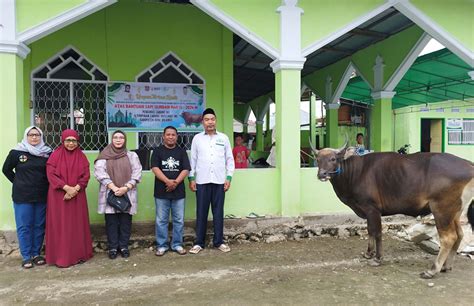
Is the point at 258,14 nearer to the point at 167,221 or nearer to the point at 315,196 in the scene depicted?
the point at 315,196

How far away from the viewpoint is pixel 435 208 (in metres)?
4.02

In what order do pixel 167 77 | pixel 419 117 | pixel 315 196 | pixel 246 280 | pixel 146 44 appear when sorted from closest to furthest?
Answer: pixel 246 280 < pixel 315 196 < pixel 146 44 < pixel 167 77 < pixel 419 117

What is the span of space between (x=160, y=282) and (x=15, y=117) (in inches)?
108

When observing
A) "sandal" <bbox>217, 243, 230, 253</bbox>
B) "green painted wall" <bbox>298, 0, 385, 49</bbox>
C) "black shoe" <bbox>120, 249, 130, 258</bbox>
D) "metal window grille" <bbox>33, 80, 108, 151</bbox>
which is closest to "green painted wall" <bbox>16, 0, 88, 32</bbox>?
"metal window grille" <bbox>33, 80, 108, 151</bbox>


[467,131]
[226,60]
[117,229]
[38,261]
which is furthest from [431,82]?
[38,261]

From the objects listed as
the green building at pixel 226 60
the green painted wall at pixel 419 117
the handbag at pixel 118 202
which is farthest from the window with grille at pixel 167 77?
the green painted wall at pixel 419 117

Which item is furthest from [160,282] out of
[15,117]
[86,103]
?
[86,103]

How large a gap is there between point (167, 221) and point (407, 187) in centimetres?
283

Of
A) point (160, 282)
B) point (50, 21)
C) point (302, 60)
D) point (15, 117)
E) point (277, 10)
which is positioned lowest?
point (160, 282)

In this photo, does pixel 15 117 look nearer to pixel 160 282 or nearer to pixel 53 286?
pixel 53 286

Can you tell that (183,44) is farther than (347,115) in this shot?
No

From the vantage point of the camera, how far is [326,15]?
222 inches

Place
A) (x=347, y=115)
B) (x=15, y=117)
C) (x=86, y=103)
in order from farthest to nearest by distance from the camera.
Answer: 1. (x=347, y=115)
2. (x=86, y=103)
3. (x=15, y=117)

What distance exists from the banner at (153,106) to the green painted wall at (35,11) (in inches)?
99.8
